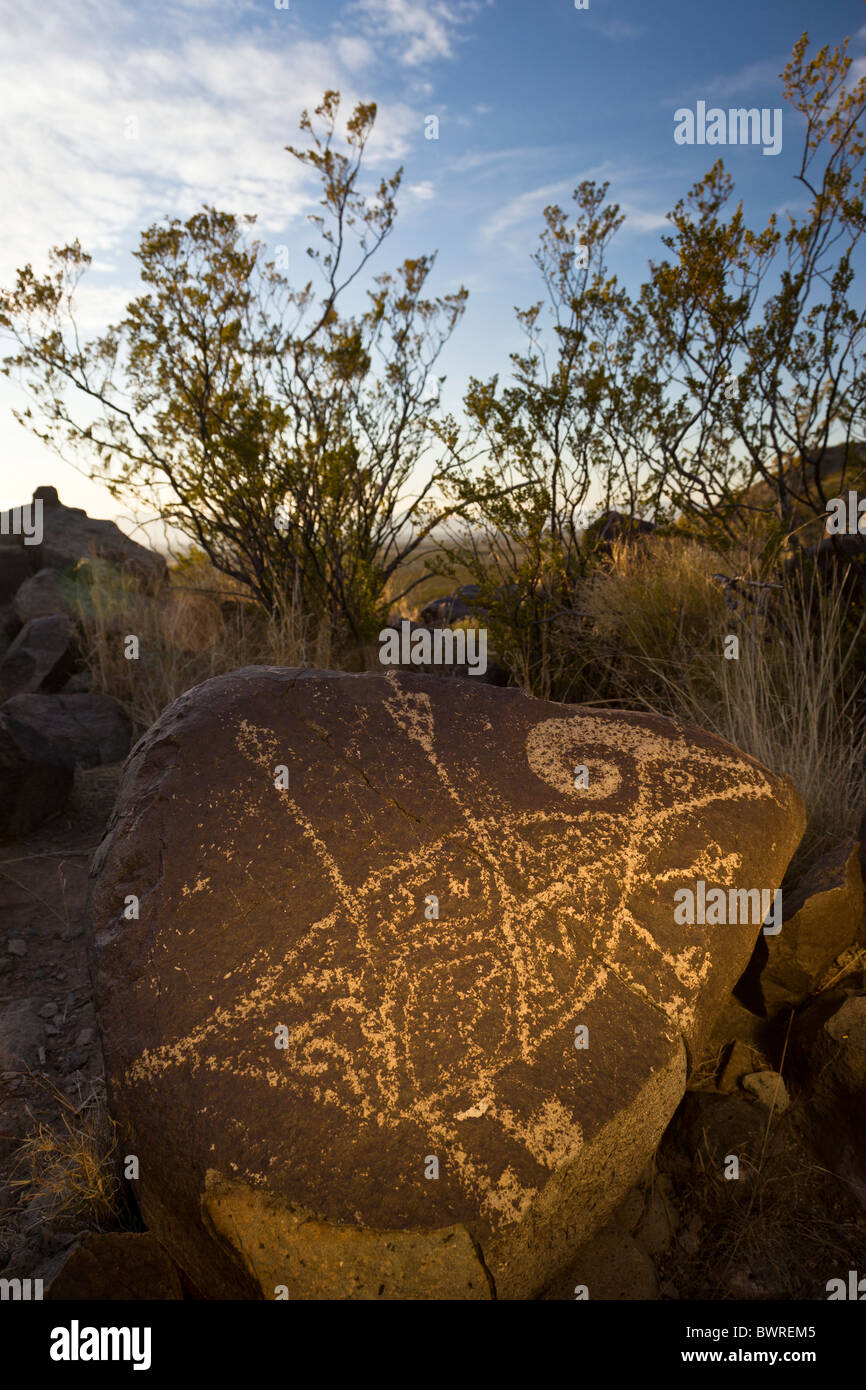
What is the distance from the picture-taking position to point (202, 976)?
1.83m

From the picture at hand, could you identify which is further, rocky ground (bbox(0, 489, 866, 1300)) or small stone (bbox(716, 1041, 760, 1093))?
small stone (bbox(716, 1041, 760, 1093))

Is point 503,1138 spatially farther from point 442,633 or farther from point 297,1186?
point 442,633

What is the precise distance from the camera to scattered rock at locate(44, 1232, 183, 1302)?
1.66m

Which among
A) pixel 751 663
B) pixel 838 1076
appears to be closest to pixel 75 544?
pixel 751 663

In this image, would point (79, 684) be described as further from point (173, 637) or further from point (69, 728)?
point (69, 728)

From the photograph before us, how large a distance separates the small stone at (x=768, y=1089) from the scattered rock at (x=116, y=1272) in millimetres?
1479

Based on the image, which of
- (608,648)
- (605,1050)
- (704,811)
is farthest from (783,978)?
(608,648)

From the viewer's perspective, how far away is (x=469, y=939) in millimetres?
1929

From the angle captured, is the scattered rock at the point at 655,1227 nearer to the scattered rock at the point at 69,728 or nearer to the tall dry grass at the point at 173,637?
the scattered rock at the point at 69,728

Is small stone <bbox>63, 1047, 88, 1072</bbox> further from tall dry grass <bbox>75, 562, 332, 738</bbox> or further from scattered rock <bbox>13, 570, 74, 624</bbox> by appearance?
scattered rock <bbox>13, 570, 74, 624</bbox>

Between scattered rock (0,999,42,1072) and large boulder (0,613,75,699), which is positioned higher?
large boulder (0,613,75,699)

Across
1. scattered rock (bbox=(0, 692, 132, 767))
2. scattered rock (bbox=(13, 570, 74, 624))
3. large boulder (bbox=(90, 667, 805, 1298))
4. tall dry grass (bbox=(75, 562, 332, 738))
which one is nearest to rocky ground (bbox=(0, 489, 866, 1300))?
large boulder (bbox=(90, 667, 805, 1298))

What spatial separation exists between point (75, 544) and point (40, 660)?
9.18 ft

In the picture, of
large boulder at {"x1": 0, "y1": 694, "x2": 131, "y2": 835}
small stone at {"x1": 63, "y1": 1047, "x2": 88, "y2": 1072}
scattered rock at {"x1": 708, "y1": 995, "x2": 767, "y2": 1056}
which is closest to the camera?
scattered rock at {"x1": 708, "y1": 995, "x2": 767, "y2": 1056}
